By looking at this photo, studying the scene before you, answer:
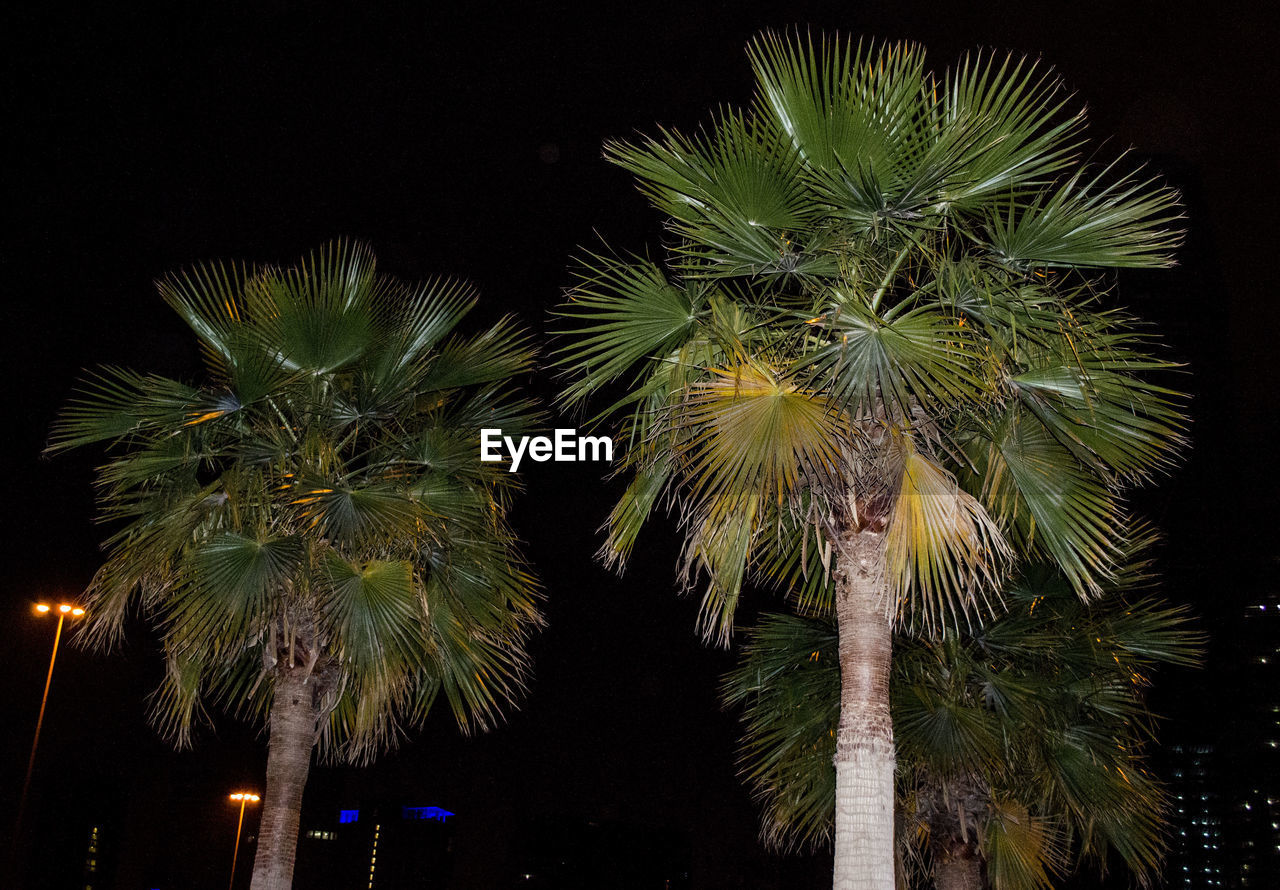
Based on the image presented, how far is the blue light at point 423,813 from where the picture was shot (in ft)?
273

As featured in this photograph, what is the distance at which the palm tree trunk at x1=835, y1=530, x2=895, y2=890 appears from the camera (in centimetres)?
476

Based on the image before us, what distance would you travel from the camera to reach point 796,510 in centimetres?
588

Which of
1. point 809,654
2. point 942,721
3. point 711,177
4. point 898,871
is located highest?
point 711,177

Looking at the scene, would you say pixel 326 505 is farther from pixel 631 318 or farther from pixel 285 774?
pixel 631 318

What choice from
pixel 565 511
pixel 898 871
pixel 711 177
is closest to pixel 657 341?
pixel 711 177

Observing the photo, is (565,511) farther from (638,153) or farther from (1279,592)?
(1279,592)

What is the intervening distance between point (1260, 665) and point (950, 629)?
40416 millimetres

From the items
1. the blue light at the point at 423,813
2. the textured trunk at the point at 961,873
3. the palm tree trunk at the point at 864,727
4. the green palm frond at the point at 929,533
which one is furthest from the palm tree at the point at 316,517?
the blue light at the point at 423,813

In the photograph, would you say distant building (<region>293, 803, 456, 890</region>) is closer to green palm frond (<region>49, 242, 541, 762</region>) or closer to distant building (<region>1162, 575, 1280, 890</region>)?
distant building (<region>1162, 575, 1280, 890</region>)

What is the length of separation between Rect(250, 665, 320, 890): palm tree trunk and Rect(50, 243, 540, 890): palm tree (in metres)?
0.01

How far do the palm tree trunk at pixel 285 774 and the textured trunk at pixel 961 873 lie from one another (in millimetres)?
5568

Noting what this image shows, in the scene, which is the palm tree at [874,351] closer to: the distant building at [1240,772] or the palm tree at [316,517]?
the palm tree at [316,517]

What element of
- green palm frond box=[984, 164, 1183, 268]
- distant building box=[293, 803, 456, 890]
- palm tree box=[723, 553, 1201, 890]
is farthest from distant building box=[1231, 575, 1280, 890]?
distant building box=[293, 803, 456, 890]

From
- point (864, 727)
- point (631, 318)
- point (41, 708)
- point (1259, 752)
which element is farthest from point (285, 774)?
point (1259, 752)
